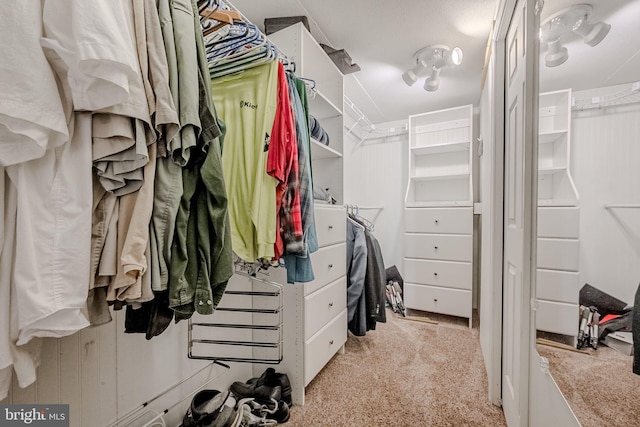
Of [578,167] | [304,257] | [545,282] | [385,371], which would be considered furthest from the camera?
[385,371]

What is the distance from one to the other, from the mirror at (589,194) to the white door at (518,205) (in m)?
0.06

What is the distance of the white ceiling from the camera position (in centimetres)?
58

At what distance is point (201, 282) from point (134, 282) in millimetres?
142

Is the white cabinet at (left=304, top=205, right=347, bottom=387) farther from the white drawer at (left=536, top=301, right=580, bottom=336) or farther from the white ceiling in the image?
the white ceiling

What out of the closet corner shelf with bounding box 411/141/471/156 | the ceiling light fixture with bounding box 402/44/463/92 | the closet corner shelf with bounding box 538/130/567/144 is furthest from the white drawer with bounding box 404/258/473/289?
the closet corner shelf with bounding box 538/130/567/144

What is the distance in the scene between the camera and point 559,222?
2.63 ft

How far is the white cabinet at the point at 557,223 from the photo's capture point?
0.74m

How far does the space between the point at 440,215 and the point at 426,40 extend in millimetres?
1449

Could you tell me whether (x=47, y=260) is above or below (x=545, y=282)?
above

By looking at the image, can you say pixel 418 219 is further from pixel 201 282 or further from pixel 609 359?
pixel 201 282

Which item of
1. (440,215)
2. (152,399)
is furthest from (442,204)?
(152,399)

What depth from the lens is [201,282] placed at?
0.65 m

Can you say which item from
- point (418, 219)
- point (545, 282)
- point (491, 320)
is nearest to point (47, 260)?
point (545, 282)

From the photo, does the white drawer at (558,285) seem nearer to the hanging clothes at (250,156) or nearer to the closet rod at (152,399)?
the hanging clothes at (250,156)
